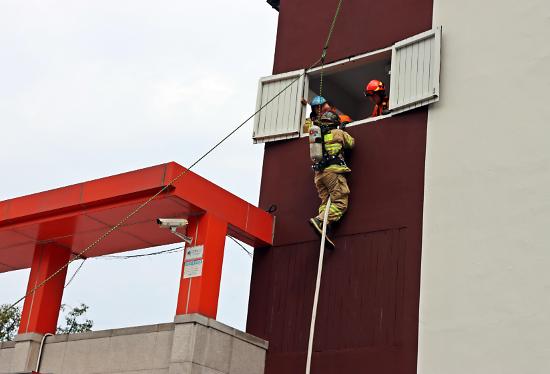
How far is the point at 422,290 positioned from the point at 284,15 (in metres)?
6.51

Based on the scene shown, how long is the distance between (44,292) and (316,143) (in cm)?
535

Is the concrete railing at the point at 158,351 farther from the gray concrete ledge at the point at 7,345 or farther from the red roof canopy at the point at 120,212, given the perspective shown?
the red roof canopy at the point at 120,212

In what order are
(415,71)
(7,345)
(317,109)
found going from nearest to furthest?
(415,71), (317,109), (7,345)

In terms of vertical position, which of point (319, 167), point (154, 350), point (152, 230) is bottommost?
point (154, 350)

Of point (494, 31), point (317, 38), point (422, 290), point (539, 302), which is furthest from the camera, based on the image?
point (317, 38)

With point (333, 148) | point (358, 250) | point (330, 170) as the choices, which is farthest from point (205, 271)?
point (333, 148)

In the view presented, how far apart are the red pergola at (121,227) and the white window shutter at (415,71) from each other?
114 inches

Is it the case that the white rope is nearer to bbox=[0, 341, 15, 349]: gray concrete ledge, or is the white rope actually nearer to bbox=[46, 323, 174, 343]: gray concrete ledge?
bbox=[46, 323, 174, 343]: gray concrete ledge

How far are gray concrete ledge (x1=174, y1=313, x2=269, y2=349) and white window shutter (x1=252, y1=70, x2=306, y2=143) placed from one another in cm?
369

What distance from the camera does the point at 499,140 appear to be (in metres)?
13.6

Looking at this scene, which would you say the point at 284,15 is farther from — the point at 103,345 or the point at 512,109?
the point at 103,345

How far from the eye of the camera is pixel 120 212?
14875 millimetres

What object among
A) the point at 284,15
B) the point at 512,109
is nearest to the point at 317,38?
the point at 284,15

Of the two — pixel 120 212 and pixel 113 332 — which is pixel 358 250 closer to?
pixel 120 212
